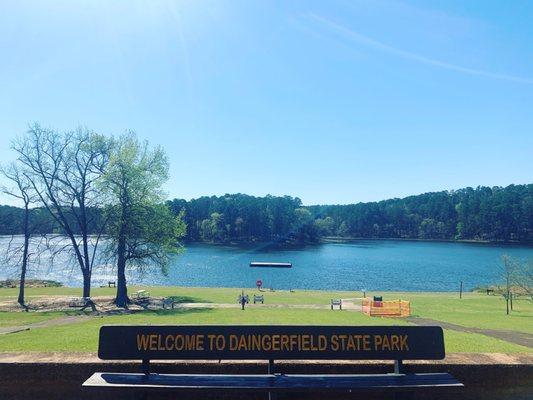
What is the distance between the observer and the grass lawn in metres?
12.0

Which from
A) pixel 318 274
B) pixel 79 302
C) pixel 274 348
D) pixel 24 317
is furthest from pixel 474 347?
pixel 318 274

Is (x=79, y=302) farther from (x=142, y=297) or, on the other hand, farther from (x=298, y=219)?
(x=298, y=219)

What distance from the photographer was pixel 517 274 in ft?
120

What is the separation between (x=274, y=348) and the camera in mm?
7324

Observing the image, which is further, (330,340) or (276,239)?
(276,239)

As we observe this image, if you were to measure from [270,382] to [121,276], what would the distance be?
99.8 feet

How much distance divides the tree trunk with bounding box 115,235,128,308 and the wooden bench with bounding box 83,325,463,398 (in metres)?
27.5

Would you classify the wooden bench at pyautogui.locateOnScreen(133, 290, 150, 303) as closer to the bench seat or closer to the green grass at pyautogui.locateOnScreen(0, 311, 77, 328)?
the green grass at pyautogui.locateOnScreen(0, 311, 77, 328)

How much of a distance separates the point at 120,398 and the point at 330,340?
3834 millimetres

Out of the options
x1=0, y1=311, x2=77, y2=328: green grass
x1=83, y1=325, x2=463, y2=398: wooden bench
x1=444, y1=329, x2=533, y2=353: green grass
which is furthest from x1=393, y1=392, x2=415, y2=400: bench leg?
x1=0, y1=311, x2=77, y2=328: green grass

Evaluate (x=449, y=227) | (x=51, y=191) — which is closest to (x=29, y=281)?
(x=51, y=191)

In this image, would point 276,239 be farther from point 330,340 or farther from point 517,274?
point 330,340

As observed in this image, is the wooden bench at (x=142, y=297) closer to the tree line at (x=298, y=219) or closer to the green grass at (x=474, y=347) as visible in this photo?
the green grass at (x=474, y=347)

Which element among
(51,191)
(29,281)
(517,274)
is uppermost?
(51,191)
